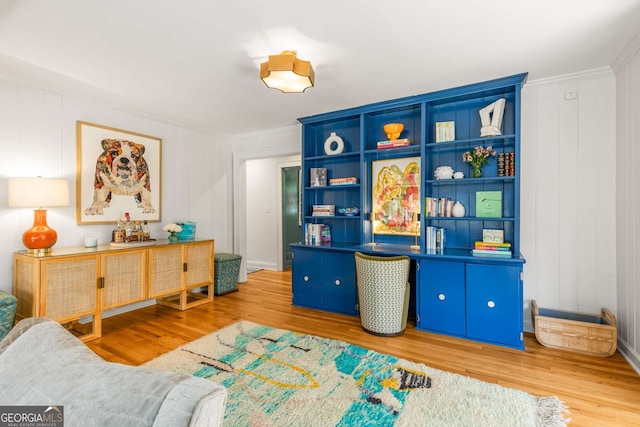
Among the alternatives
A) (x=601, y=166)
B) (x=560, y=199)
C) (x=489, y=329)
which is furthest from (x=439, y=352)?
(x=601, y=166)

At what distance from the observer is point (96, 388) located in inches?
28.2

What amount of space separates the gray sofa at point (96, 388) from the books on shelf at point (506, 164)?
3039 millimetres

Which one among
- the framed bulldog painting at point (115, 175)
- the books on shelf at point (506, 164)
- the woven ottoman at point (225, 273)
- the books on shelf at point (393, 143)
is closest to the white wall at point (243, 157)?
the woven ottoman at point (225, 273)

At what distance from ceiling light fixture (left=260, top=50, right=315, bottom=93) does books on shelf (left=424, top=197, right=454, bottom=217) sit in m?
1.71

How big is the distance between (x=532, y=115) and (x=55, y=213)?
190 inches

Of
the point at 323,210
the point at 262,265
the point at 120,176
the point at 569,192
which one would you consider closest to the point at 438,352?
the point at 569,192

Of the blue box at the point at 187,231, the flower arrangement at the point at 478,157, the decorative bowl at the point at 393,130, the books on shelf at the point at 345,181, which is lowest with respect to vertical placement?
the blue box at the point at 187,231

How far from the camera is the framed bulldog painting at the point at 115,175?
3.25 metres

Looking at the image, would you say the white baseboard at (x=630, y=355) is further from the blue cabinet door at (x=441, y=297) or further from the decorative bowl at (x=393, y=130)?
the decorative bowl at (x=393, y=130)

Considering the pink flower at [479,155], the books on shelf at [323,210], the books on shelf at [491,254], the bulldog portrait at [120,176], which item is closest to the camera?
the books on shelf at [491,254]

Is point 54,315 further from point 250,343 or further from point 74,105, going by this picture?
point 74,105

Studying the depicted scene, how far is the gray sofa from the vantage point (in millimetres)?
636

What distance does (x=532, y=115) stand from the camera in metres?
3.00

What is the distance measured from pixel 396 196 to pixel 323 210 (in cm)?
94
